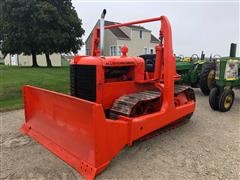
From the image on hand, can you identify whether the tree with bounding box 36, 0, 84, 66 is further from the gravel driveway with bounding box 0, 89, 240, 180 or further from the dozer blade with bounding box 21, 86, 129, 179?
the dozer blade with bounding box 21, 86, 129, 179

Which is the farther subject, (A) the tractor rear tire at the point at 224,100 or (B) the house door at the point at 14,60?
(B) the house door at the point at 14,60

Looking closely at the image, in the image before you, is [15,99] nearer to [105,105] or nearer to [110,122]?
[105,105]

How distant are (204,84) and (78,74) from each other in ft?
17.8

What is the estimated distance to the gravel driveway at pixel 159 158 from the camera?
3.30m

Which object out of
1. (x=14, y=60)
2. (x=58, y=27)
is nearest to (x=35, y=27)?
(x=58, y=27)

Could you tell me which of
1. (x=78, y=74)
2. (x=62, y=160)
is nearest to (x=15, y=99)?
(x=78, y=74)

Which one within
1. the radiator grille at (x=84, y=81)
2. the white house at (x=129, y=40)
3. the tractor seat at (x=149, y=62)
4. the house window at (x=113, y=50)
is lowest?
the radiator grille at (x=84, y=81)

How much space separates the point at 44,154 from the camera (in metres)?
3.86

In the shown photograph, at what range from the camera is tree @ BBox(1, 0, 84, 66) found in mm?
21969

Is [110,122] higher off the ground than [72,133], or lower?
higher

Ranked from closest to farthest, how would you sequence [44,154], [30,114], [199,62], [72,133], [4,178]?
[4,178], [72,133], [44,154], [30,114], [199,62]

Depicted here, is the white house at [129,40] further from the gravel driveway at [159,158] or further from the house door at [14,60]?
the gravel driveway at [159,158]

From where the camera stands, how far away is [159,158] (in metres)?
3.77

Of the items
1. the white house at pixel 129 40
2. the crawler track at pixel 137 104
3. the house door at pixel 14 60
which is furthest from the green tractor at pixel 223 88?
the house door at pixel 14 60
